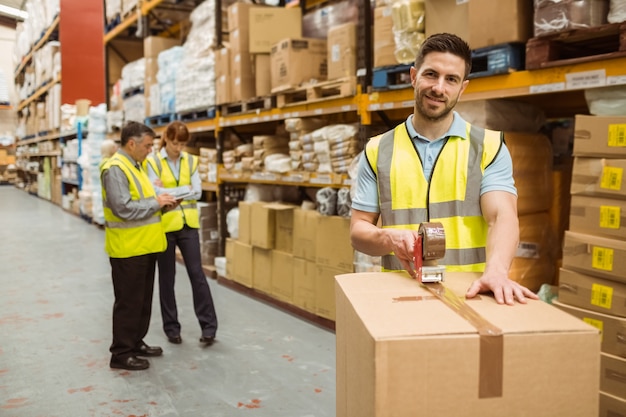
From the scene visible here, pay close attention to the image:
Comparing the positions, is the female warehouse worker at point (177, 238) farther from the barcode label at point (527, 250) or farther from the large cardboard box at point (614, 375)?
the large cardboard box at point (614, 375)

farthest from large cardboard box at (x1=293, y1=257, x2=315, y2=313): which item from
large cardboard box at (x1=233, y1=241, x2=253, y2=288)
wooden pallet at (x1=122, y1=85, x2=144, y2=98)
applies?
wooden pallet at (x1=122, y1=85, x2=144, y2=98)

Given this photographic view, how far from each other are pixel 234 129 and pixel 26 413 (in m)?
4.47

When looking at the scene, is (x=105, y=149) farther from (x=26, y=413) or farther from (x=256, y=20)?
(x=26, y=413)

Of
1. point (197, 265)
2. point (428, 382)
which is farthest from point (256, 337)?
point (428, 382)

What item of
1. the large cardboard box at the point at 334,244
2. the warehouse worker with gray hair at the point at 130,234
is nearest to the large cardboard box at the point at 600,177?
the large cardboard box at the point at 334,244

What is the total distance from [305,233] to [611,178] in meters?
3.03

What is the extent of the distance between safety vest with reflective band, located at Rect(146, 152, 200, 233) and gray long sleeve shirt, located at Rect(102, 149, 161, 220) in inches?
21.3

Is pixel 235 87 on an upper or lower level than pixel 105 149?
upper

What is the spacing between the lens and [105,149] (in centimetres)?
673

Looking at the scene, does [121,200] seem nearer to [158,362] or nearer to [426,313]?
[158,362]

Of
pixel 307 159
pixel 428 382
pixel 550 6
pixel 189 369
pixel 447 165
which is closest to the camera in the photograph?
pixel 428 382

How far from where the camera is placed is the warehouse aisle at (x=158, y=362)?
3.49 m

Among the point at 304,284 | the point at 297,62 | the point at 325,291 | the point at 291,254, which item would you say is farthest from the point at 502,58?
the point at 291,254

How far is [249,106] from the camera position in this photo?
6.44 meters
